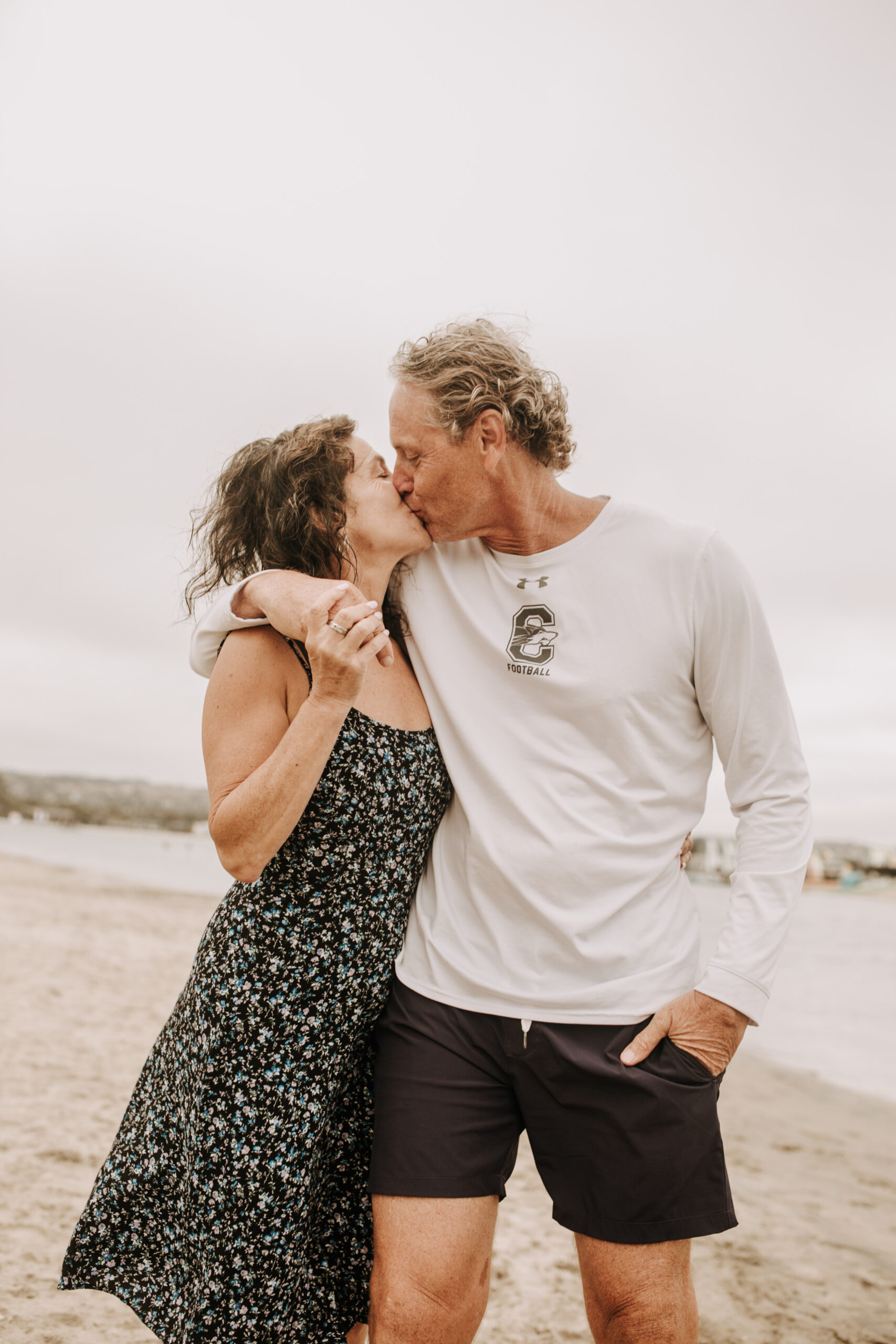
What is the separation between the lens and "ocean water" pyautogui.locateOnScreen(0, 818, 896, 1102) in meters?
11.0

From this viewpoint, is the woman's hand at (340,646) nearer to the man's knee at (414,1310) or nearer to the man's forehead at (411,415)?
the man's forehead at (411,415)

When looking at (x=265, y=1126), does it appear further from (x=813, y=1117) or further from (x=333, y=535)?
(x=813, y=1117)

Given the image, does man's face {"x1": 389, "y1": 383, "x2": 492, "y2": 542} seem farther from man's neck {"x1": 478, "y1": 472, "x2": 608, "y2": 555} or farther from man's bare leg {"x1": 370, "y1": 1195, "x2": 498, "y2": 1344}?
man's bare leg {"x1": 370, "y1": 1195, "x2": 498, "y2": 1344}

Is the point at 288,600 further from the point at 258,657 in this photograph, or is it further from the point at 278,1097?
the point at 278,1097

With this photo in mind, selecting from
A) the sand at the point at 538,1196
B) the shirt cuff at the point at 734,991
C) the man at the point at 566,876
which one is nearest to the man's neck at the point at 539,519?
the man at the point at 566,876

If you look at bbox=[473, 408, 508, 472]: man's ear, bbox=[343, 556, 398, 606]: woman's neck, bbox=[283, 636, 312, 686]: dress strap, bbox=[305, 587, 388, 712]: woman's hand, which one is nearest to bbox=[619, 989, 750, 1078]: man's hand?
bbox=[305, 587, 388, 712]: woman's hand

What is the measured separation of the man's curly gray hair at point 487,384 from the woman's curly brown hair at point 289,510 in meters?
0.25

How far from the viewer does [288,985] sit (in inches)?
82.1

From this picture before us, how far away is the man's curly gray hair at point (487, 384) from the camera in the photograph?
7.81ft

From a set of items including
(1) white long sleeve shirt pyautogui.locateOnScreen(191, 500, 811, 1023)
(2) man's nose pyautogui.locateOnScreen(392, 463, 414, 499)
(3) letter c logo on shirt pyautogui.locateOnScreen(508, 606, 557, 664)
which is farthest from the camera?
(2) man's nose pyautogui.locateOnScreen(392, 463, 414, 499)

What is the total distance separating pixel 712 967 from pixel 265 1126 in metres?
1.03

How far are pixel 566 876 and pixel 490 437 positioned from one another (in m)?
1.10

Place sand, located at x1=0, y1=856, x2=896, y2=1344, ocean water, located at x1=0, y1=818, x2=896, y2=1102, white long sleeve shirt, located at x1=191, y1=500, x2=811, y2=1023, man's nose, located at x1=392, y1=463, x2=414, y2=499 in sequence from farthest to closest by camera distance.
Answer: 1. ocean water, located at x1=0, y1=818, x2=896, y2=1102
2. sand, located at x1=0, y1=856, x2=896, y2=1344
3. man's nose, located at x1=392, y1=463, x2=414, y2=499
4. white long sleeve shirt, located at x1=191, y1=500, x2=811, y2=1023

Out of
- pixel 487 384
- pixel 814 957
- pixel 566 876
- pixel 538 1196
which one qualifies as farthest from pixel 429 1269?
pixel 814 957
